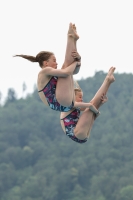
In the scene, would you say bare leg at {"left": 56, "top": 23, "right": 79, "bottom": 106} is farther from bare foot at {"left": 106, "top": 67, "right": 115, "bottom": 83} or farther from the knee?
the knee

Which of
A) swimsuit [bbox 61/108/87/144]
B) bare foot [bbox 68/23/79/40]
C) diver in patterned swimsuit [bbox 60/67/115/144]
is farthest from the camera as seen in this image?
swimsuit [bbox 61/108/87/144]

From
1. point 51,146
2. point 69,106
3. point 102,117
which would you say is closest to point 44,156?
point 51,146

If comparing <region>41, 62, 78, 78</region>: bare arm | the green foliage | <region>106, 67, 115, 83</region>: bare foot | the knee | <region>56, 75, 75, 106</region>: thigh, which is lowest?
the knee

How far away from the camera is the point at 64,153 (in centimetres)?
16812

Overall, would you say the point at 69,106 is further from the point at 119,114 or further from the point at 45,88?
the point at 119,114

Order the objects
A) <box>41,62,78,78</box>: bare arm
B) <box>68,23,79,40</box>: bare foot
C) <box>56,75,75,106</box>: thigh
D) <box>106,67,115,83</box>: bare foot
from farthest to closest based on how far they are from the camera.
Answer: <box>106,67,115,83</box>: bare foot
<box>56,75,75,106</box>: thigh
<box>41,62,78,78</box>: bare arm
<box>68,23,79,40</box>: bare foot

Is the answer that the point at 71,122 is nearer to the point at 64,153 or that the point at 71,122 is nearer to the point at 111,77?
the point at 111,77

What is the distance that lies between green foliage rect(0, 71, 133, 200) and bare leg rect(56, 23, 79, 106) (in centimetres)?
11210

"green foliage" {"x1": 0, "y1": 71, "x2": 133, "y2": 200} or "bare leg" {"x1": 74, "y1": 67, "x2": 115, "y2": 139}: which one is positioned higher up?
"green foliage" {"x1": 0, "y1": 71, "x2": 133, "y2": 200}

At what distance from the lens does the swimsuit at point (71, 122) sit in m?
19.0

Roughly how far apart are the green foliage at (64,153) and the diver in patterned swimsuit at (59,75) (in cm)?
11199

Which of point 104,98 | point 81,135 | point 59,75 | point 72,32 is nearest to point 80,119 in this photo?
point 81,135

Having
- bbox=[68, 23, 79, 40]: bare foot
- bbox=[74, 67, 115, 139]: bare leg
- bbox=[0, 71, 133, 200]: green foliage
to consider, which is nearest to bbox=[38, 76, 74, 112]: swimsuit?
bbox=[74, 67, 115, 139]: bare leg

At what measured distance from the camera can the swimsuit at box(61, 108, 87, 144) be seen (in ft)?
62.2
